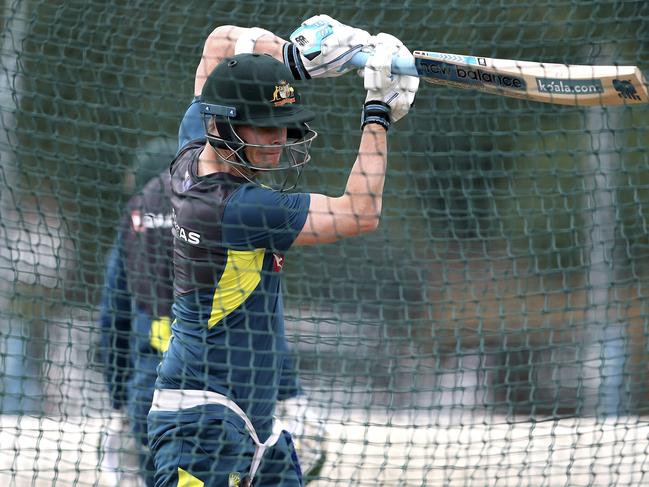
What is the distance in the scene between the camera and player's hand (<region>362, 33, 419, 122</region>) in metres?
2.92

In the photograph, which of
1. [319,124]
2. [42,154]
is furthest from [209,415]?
[319,124]

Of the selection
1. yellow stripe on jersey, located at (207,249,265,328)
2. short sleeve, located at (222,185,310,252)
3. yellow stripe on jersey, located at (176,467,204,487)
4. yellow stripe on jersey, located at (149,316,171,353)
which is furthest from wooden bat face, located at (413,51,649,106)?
yellow stripe on jersey, located at (149,316,171,353)

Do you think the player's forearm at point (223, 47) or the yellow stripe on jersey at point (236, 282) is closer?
the yellow stripe on jersey at point (236, 282)

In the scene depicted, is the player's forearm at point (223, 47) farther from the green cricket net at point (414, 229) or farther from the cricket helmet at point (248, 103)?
the green cricket net at point (414, 229)

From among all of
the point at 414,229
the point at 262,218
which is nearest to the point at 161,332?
the point at 262,218

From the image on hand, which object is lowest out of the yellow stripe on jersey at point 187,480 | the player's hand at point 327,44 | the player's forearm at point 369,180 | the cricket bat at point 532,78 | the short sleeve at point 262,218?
the yellow stripe on jersey at point 187,480

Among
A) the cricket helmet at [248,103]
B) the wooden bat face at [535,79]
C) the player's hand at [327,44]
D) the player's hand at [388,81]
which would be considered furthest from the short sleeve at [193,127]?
the wooden bat face at [535,79]

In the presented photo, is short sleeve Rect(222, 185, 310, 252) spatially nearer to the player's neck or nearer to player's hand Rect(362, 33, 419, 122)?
the player's neck

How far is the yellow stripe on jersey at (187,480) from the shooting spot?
305cm

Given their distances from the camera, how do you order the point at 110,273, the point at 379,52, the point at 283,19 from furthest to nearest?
1. the point at 283,19
2. the point at 110,273
3. the point at 379,52

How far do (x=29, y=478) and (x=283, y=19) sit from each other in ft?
8.12

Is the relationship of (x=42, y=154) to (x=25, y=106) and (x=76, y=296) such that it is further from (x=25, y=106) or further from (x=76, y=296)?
(x=76, y=296)

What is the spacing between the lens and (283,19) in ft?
16.8

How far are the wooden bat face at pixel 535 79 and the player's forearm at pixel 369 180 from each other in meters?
0.23
